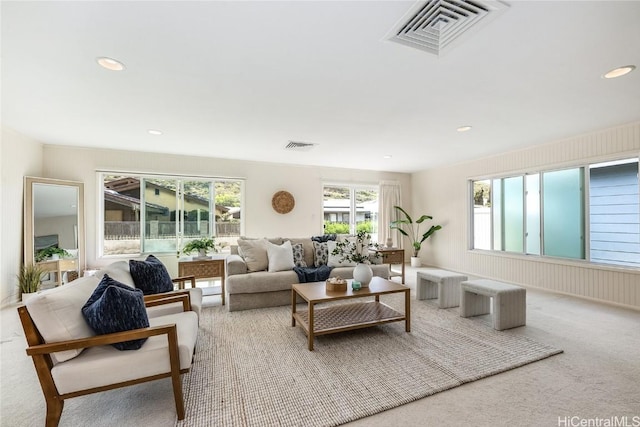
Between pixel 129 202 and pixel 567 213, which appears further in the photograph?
pixel 129 202

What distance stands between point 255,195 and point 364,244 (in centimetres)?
264

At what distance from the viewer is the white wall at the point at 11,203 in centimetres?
366

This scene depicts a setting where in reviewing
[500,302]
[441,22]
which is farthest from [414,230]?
[441,22]

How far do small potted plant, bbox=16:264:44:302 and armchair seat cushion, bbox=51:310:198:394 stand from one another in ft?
11.2

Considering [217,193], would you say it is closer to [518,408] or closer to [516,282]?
[518,408]

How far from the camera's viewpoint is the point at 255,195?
581 centimetres

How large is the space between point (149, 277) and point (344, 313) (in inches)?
78.4

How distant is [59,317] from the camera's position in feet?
5.13

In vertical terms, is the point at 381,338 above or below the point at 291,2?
below

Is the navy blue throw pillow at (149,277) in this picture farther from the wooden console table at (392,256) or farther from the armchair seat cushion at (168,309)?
the wooden console table at (392,256)

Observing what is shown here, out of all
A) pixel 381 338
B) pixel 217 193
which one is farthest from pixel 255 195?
pixel 381 338

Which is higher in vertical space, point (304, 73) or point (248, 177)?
point (304, 73)

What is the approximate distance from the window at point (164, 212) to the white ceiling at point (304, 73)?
1.25 m

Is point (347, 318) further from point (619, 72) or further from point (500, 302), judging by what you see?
point (619, 72)
